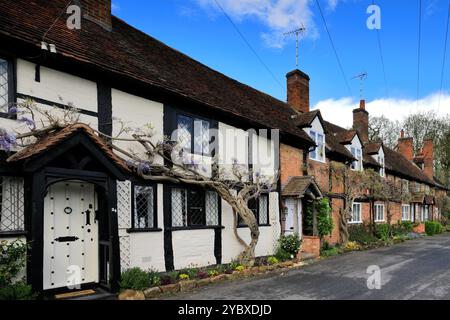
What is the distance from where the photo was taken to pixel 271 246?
562 inches

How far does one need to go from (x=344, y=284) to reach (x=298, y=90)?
560 inches

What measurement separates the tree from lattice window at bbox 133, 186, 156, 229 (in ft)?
1.51

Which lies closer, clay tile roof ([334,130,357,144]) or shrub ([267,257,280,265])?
shrub ([267,257,280,265])

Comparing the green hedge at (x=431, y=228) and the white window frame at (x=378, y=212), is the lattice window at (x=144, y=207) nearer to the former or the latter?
the white window frame at (x=378, y=212)

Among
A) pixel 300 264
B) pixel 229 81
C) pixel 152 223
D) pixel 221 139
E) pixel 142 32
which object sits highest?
pixel 142 32

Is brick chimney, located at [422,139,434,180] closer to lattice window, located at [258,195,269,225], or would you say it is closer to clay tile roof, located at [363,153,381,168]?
clay tile roof, located at [363,153,381,168]

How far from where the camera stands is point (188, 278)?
947cm

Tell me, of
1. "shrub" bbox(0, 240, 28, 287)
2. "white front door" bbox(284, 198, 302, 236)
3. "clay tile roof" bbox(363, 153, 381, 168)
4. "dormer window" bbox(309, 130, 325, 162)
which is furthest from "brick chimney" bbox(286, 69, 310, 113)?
"shrub" bbox(0, 240, 28, 287)

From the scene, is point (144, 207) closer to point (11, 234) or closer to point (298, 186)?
point (11, 234)

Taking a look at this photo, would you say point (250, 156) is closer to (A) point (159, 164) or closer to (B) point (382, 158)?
(A) point (159, 164)

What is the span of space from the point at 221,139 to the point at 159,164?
10.5ft

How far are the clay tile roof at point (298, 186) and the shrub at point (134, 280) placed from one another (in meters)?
8.10

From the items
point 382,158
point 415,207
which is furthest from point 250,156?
point 415,207

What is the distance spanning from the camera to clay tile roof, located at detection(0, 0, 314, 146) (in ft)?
27.2
